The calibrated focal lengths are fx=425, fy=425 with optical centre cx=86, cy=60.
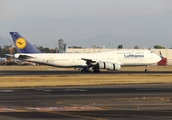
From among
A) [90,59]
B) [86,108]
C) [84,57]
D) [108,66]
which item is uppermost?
[84,57]

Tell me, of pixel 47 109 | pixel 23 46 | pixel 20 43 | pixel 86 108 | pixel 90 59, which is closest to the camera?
pixel 47 109

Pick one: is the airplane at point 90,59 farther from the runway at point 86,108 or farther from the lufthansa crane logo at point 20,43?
the runway at point 86,108

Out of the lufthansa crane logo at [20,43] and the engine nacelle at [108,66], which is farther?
the lufthansa crane logo at [20,43]

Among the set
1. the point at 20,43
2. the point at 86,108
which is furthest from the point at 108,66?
the point at 86,108

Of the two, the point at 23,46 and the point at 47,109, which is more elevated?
the point at 23,46

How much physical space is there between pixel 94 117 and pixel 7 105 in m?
7.24

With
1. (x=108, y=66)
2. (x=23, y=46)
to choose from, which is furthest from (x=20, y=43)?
(x=108, y=66)

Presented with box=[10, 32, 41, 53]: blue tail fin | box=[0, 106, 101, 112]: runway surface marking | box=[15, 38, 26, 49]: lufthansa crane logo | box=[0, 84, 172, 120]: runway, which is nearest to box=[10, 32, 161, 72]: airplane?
Answer: box=[10, 32, 41, 53]: blue tail fin

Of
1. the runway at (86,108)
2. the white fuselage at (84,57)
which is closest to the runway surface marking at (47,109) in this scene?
the runway at (86,108)

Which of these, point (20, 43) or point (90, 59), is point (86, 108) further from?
point (20, 43)

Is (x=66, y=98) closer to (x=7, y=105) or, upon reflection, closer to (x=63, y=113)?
(x=7, y=105)

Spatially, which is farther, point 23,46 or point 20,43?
point 20,43

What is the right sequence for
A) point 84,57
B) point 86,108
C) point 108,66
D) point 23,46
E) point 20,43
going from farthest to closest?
point 20,43, point 23,46, point 84,57, point 108,66, point 86,108

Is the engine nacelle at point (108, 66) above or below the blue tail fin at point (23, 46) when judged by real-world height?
below
